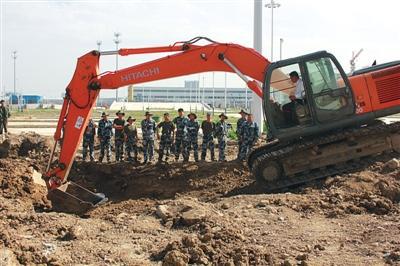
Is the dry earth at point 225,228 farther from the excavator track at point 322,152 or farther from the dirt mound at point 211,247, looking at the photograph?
the excavator track at point 322,152

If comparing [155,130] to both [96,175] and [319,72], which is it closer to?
[96,175]

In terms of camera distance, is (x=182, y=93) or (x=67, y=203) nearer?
(x=67, y=203)

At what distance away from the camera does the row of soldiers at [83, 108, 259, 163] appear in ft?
50.1

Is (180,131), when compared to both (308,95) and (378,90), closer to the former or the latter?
(308,95)

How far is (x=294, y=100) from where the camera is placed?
408 inches

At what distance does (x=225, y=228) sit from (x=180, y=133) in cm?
920

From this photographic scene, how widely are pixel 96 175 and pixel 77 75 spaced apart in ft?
13.2

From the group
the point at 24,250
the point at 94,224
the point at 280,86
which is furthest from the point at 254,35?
the point at 24,250

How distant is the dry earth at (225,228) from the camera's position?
5871 millimetres

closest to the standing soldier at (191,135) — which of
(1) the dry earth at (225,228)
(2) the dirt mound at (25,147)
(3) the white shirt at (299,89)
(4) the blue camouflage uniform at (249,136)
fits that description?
(4) the blue camouflage uniform at (249,136)

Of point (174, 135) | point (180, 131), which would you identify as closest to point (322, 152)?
point (180, 131)

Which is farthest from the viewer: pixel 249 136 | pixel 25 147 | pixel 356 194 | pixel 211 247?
pixel 25 147

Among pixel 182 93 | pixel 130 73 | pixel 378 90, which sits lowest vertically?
pixel 378 90

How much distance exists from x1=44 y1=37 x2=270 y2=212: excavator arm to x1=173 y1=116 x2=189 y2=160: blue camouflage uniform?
4.77 meters
